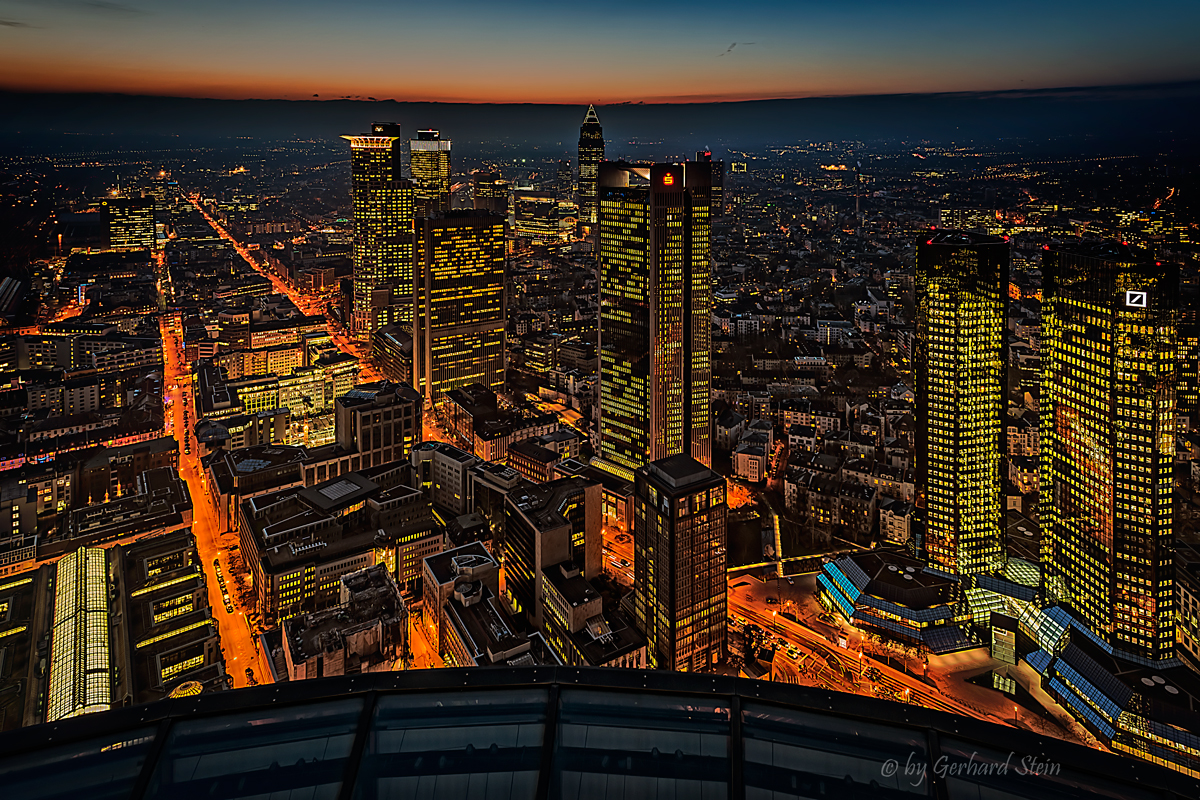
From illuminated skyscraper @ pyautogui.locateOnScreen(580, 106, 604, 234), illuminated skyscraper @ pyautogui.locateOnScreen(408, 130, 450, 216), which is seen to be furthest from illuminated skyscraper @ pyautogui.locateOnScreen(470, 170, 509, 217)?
illuminated skyscraper @ pyautogui.locateOnScreen(408, 130, 450, 216)

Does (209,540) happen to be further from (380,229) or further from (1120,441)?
(380,229)

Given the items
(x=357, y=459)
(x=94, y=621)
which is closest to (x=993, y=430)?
(x=357, y=459)

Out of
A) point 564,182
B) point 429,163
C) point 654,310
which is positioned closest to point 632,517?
point 654,310

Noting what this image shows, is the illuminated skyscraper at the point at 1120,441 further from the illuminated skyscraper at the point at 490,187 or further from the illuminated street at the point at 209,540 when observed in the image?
the illuminated skyscraper at the point at 490,187

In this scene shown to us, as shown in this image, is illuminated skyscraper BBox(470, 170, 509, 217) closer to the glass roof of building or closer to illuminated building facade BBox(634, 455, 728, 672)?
illuminated building facade BBox(634, 455, 728, 672)

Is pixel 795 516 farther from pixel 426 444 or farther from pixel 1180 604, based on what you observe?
pixel 426 444

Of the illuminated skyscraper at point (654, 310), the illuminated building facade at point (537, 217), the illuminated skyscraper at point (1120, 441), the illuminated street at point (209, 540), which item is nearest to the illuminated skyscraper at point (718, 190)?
the illuminated building facade at point (537, 217)
